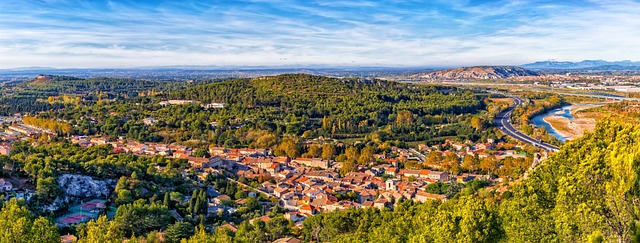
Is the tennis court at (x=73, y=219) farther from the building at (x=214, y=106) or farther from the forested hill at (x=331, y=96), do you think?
the building at (x=214, y=106)

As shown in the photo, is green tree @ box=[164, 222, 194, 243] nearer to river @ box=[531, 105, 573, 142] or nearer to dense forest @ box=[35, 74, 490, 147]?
dense forest @ box=[35, 74, 490, 147]

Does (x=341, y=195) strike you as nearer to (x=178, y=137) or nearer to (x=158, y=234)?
(x=158, y=234)

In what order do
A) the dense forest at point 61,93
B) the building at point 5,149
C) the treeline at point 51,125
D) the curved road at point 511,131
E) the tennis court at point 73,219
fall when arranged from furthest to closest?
the dense forest at point 61,93
the treeline at point 51,125
the curved road at point 511,131
the building at point 5,149
the tennis court at point 73,219

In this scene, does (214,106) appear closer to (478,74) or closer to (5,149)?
(5,149)

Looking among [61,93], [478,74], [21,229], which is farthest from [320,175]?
[478,74]

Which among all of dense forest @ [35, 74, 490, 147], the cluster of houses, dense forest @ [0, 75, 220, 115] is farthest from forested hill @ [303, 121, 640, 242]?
dense forest @ [0, 75, 220, 115]

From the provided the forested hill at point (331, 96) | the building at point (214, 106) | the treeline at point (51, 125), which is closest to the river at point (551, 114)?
the forested hill at point (331, 96)

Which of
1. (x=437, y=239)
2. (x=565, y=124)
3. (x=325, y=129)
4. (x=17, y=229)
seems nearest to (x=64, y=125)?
(x=325, y=129)
